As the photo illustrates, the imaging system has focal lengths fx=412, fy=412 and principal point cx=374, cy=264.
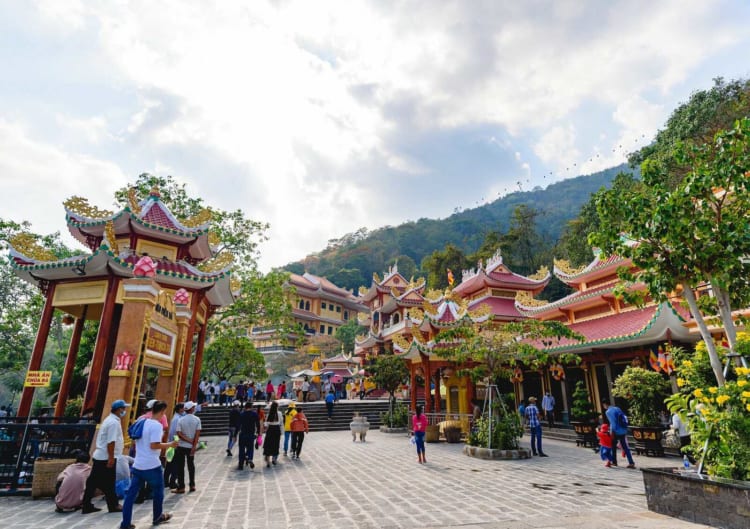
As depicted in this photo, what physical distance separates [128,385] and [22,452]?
7.30ft

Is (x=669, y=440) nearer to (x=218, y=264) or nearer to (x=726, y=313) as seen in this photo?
(x=726, y=313)

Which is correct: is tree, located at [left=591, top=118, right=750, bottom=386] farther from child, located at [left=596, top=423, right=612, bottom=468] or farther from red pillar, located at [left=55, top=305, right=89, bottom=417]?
red pillar, located at [left=55, top=305, right=89, bottom=417]

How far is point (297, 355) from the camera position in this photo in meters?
46.8

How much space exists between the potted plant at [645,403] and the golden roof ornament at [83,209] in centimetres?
1712

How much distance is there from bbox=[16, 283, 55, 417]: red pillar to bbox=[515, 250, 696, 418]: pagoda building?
53.7 feet

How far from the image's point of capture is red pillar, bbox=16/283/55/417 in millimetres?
10016

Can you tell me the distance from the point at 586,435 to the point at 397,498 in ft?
33.1

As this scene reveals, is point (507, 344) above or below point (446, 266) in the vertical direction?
below

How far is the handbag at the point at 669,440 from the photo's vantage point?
12.0 m

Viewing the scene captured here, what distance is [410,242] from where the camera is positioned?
99500 mm

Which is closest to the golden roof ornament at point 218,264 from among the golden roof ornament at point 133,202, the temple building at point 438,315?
the golden roof ornament at point 133,202

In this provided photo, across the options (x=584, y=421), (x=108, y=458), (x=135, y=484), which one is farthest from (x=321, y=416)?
(x=135, y=484)

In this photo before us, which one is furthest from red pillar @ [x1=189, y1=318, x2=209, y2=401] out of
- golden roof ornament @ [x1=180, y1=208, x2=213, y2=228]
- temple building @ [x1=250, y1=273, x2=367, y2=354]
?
temple building @ [x1=250, y1=273, x2=367, y2=354]

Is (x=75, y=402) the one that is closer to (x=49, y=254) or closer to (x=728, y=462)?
(x=49, y=254)
